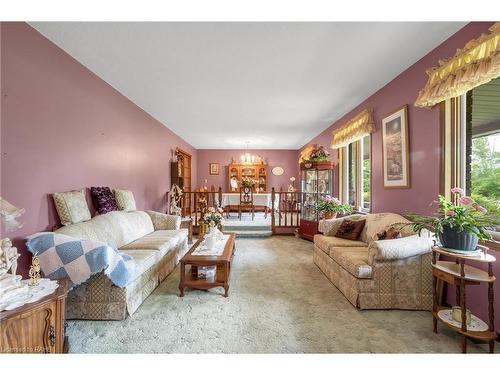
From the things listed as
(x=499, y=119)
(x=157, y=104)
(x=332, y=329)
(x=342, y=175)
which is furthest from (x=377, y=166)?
(x=157, y=104)

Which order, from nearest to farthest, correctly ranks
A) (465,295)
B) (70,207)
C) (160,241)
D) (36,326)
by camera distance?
(36,326) → (465,295) → (70,207) → (160,241)

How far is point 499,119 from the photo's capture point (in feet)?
6.41

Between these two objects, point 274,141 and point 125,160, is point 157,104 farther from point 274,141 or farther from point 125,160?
point 274,141

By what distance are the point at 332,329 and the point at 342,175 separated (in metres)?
3.68

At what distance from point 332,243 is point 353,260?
69cm

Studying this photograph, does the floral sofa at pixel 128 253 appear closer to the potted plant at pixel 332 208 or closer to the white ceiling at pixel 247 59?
the white ceiling at pixel 247 59

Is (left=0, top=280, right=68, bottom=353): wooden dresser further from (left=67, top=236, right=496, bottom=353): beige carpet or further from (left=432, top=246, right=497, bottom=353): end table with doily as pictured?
(left=432, top=246, right=497, bottom=353): end table with doily

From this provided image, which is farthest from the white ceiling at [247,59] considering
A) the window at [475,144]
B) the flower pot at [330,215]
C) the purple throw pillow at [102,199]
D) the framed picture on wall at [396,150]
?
the flower pot at [330,215]

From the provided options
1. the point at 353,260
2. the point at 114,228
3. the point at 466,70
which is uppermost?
the point at 466,70

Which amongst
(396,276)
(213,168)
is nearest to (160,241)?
(396,276)

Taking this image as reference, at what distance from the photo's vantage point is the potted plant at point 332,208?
434 cm

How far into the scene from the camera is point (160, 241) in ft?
10.5

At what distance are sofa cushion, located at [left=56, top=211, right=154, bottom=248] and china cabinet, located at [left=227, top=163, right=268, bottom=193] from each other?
5.41 meters

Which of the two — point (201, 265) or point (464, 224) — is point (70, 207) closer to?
point (201, 265)
